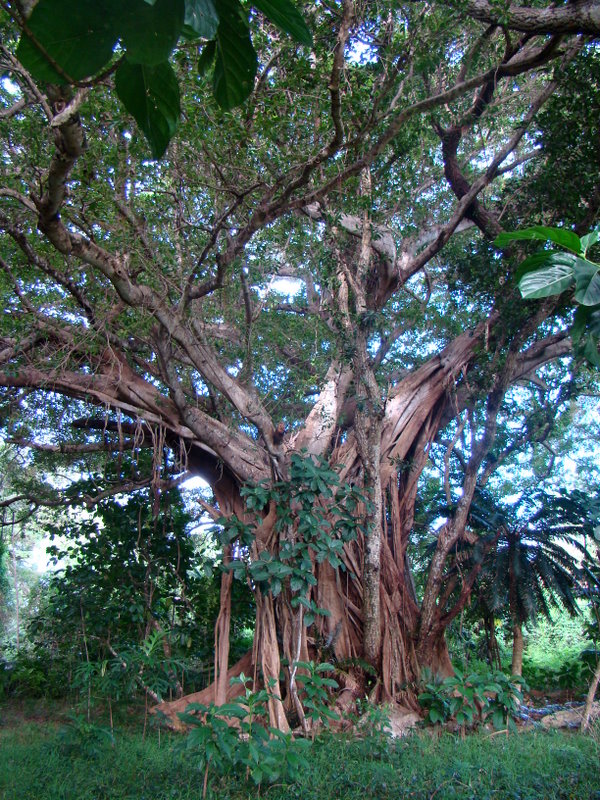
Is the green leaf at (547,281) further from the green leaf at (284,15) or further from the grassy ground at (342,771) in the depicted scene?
the grassy ground at (342,771)

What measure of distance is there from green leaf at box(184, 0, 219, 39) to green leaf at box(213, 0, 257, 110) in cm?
12

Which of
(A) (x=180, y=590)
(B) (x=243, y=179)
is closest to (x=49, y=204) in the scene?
(B) (x=243, y=179)

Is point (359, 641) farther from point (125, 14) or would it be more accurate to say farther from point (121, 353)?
point (125, 14)

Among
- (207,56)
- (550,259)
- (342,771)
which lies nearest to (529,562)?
(342,771)

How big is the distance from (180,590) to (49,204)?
5007 mm

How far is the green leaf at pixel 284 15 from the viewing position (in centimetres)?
101

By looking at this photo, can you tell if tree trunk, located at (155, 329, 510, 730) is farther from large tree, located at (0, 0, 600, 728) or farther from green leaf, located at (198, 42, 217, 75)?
green leaf, located at (198, 42, 217, 75)

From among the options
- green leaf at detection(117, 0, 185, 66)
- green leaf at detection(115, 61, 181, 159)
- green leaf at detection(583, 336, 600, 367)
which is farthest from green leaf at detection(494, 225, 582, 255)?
green leaf at detection(117, 0, 185, 66)

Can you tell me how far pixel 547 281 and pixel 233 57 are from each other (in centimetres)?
190

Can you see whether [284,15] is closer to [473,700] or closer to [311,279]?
[473,700]

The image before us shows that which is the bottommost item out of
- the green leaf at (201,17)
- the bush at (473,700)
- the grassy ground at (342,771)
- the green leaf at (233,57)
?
the grassy ground at (342,771)

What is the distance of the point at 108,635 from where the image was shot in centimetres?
636

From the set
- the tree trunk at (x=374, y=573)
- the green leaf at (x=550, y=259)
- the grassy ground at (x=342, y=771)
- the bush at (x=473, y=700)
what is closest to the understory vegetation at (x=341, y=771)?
the grassy ground at (x=342, y=771)

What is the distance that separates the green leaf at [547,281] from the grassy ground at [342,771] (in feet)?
8.63
